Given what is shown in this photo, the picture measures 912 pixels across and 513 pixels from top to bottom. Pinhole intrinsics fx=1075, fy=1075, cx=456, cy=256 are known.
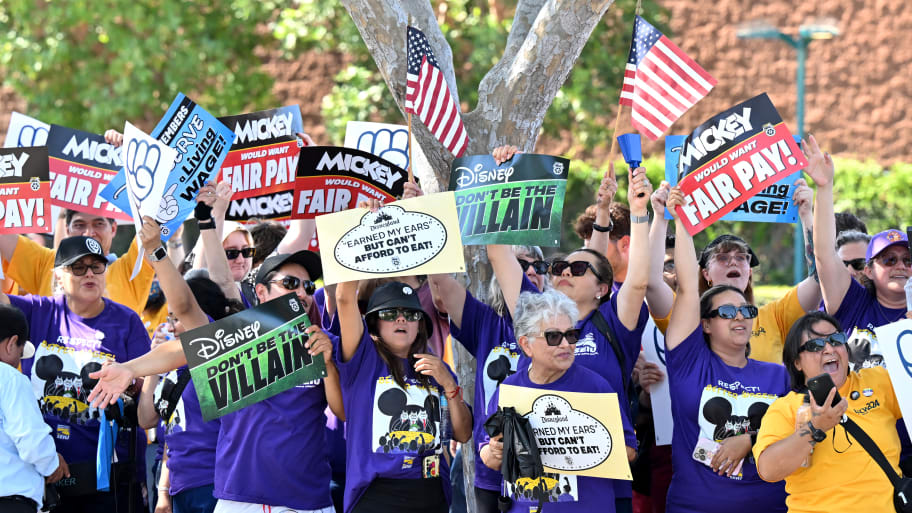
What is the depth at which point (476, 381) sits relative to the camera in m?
5.23

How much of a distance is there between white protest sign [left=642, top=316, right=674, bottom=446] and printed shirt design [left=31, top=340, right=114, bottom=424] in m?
2.80

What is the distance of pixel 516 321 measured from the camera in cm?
475

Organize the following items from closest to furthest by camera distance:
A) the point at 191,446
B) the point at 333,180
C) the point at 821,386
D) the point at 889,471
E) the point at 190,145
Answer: the point at 821,386 → the point at 889,471 → the point at 191,446 → the point at 190,145 → the point at 333,180

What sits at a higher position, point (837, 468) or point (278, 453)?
point (278, 453)

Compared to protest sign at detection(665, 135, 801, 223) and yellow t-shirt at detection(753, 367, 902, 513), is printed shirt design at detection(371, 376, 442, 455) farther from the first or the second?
protest sign at detection(665, 135, 801, 223)

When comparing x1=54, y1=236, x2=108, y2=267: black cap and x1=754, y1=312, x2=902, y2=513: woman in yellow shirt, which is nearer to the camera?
x1=754, y1=312, x2=902, y2=513: woman in yellow shirt

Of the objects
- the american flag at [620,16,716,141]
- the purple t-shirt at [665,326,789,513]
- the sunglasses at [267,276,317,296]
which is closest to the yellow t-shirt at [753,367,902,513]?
the purple t-shirt at [665,326,789,513]

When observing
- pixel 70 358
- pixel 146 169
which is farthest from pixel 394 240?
pixel 70 358

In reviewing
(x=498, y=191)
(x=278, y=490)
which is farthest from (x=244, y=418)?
(x=498, y=191)

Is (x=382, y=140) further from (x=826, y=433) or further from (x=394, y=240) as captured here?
(x=826, y=433)

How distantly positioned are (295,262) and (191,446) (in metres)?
1.04

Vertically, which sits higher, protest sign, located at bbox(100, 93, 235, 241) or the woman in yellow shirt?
protest sign, located at bbox(100, 93, 235, 241)

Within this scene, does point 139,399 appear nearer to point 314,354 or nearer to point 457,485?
point 314,354

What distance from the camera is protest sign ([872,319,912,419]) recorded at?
4465 millimetres
